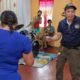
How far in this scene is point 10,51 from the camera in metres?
1.75

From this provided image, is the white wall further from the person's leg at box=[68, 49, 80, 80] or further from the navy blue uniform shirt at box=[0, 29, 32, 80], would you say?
the navy blue uniform shirt at box=[0, 29, 32, 80]

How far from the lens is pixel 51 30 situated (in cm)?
779

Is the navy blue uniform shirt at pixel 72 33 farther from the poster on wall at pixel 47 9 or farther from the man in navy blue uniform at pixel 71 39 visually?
the poster on wall at pixel 47 9

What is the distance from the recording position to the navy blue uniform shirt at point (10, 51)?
174 cm

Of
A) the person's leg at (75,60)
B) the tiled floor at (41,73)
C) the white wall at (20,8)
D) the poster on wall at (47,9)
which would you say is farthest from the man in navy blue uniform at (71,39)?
the poster on wall at (47,9)

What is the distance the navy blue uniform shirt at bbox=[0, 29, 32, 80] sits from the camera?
1738mm

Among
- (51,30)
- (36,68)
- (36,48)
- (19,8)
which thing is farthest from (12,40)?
(51,30)

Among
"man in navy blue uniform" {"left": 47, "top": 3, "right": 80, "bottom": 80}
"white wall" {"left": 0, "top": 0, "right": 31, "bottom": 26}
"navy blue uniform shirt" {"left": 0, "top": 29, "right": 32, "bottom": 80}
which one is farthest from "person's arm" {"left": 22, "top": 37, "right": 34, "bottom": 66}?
"white wall" {"left": 0, "top": 0, "right": 31, "bottom": 26}

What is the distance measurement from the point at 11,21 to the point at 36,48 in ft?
15.1

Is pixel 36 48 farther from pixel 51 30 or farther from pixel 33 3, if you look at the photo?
pixel 33 3

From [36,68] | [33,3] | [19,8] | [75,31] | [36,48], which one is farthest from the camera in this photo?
[33,3]

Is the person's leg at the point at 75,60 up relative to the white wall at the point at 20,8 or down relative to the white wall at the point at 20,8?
down

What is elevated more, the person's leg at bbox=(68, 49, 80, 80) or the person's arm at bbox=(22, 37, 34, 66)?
the person's arm at bbox=(22, 37, 34, 66)

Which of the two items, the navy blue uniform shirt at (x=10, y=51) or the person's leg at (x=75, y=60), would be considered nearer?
the navy blue uniform shirt at (x=10, y=51)
